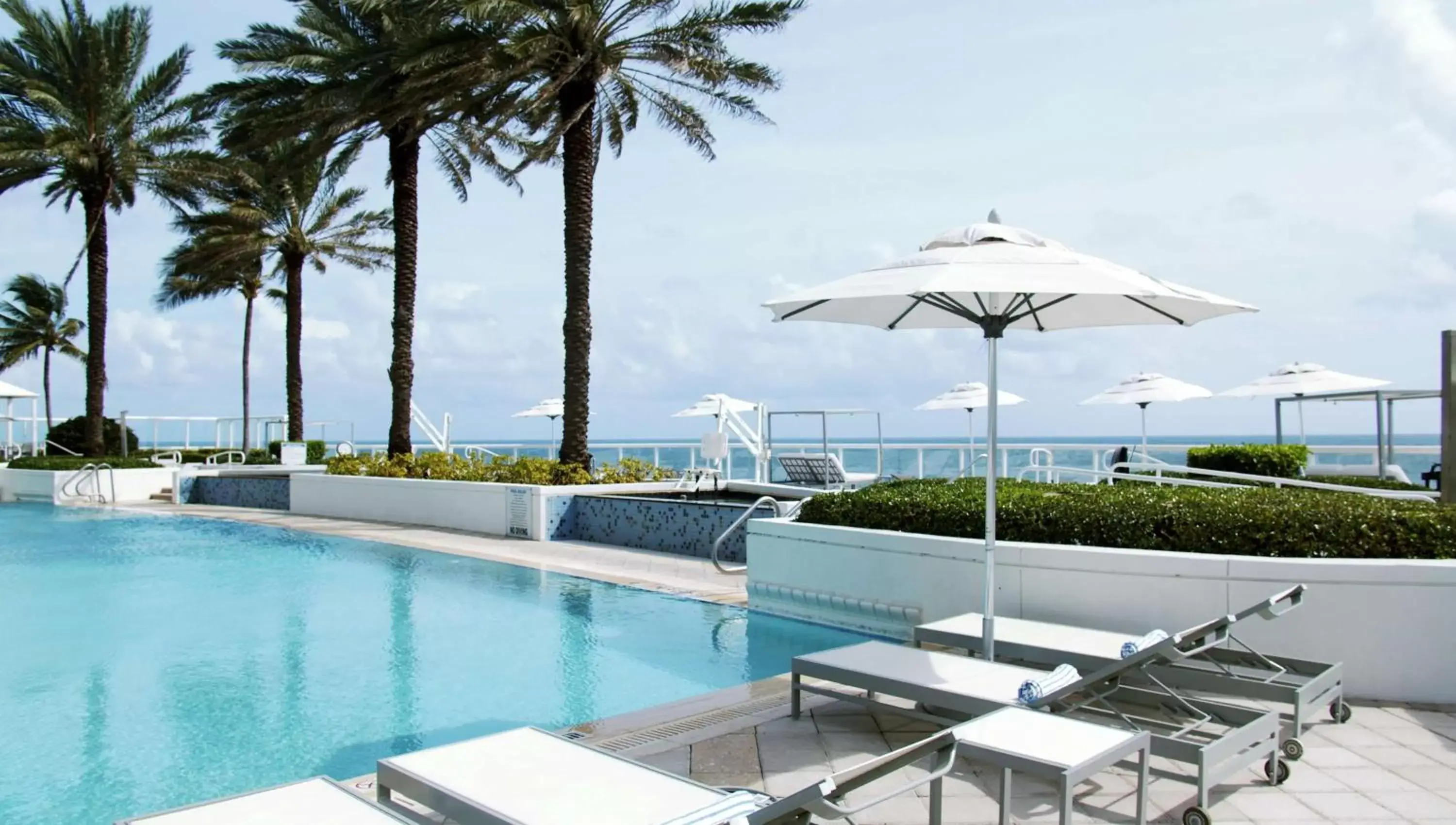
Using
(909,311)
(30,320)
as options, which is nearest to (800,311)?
(909,311)

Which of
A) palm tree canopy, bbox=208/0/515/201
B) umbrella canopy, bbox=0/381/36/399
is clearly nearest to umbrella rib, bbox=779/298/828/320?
palm tree canopy, bbox=208/0/515/201

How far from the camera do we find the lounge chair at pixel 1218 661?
4504 millimetres

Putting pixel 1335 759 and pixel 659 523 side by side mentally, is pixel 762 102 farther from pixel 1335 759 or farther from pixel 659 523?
pixel 1335 759

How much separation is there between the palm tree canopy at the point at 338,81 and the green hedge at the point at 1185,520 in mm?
10728

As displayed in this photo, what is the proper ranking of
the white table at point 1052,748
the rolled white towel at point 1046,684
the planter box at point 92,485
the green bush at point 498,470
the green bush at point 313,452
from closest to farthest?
the white table at point 1052,748
the rolled white towel at point 1046,684
the green bush at point 498,470
the planter box at point 92,485
the green bush at point 313,452

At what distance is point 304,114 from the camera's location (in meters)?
16.5

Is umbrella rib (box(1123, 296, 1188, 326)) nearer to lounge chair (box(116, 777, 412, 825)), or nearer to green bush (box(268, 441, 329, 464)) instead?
lounge chair (box(116, 777, 412, 825))

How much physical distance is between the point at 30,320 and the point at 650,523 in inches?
1291

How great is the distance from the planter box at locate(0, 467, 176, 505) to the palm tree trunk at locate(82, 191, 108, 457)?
76.9 inches

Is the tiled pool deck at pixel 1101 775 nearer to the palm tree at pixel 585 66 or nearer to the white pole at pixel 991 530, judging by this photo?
the white pole at pixel 991 530

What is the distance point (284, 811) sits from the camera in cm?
299

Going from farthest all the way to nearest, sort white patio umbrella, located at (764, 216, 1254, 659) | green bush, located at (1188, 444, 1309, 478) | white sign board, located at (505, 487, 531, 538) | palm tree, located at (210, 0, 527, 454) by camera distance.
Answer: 1. palm tree, located at (210, 0, 527, 454)
2. white sign board, located at (505, 487, 531, 538)
3. green bush, located at (1188, 444, 1309, 478)
4. white patio umbrella, located at (764, 216, 1254, 659)

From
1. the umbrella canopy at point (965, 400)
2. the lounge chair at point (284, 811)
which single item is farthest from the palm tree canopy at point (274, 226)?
the lounge chair at point (284, 811)

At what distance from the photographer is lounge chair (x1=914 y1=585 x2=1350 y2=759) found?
14.8ft
